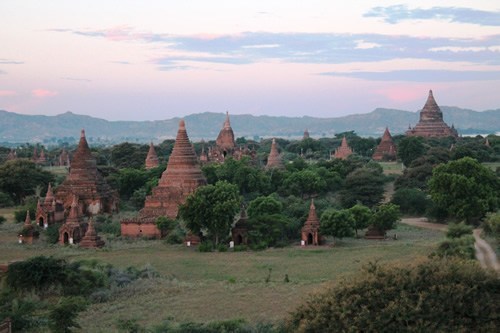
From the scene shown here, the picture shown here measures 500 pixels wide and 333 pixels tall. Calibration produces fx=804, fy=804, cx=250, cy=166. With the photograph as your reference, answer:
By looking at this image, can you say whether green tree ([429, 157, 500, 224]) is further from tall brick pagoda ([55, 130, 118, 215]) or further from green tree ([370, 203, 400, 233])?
tall brick pagoda ([55, 130, 118, 215])

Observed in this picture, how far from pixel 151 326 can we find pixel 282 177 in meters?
41.1

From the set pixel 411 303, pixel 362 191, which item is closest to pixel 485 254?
pixel 411 303

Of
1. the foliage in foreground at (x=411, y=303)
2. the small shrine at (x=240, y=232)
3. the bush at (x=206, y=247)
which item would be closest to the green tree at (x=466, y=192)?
the small shrine at (x=240, y=232)

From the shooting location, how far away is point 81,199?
52.6 m

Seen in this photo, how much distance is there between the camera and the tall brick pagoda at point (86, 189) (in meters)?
52.5

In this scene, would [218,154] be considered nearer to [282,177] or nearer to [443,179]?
[282,177]

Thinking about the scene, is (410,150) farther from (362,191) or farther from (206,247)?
(206,247)

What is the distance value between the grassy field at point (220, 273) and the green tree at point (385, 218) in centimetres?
91

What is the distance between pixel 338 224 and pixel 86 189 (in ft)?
63.7

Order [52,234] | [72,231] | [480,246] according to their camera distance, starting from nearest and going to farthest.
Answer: [480,246] → [72,231] → [52,234]

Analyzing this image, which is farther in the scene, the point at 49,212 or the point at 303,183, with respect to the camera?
the point at 303,183

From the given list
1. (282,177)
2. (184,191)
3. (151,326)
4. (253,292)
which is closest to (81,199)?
(184,191)

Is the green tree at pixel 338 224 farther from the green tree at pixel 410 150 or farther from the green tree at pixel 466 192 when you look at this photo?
the green tree at pixel 410 150

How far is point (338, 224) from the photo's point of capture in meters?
40.8
